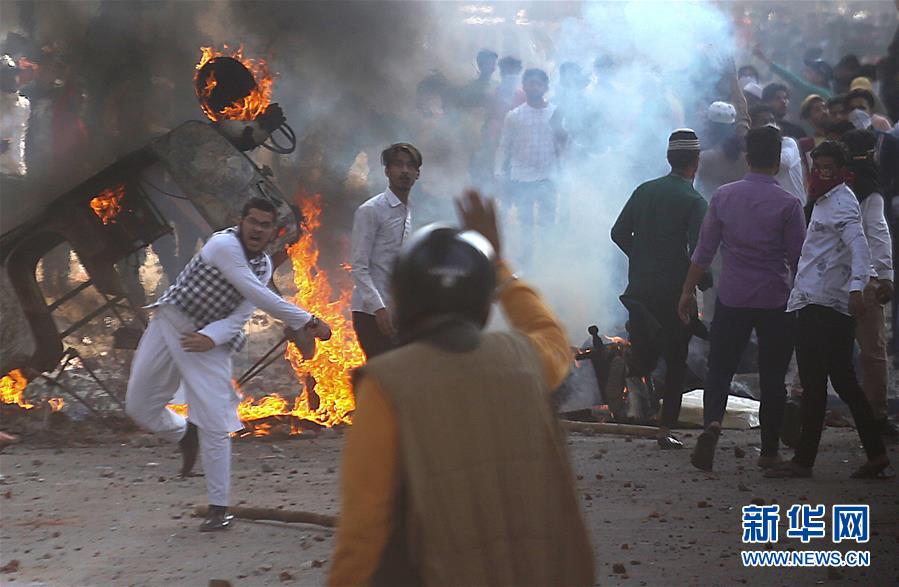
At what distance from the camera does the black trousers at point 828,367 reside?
648cm

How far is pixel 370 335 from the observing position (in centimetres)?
701

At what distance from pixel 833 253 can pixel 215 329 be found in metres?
3.19

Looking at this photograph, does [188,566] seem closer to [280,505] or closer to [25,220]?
Result: [280,505]

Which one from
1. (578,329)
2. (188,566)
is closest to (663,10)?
(578,329)

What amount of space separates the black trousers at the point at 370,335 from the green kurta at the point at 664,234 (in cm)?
176

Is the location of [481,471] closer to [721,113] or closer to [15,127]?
[721,113]

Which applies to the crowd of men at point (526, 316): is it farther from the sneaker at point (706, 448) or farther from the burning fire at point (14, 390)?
the burning fire at point (14, 390)

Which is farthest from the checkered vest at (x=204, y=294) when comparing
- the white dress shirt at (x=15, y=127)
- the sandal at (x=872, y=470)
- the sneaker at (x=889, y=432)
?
the white dress shirt at (x=15, y=127)

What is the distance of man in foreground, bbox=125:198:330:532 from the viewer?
20.1 ft

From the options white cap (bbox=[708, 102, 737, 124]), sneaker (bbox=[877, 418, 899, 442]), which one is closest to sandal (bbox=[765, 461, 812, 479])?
sneaker (bbox=[877, 418, 899, 442])

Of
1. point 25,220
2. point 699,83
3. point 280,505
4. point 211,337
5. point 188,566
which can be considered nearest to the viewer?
point 188,566

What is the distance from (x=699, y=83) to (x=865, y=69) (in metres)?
1.92

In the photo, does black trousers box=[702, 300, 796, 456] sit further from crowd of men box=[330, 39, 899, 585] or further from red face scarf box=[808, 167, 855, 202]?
red face scarf box=[808, 167, 855, 202]

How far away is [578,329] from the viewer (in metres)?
11.2
